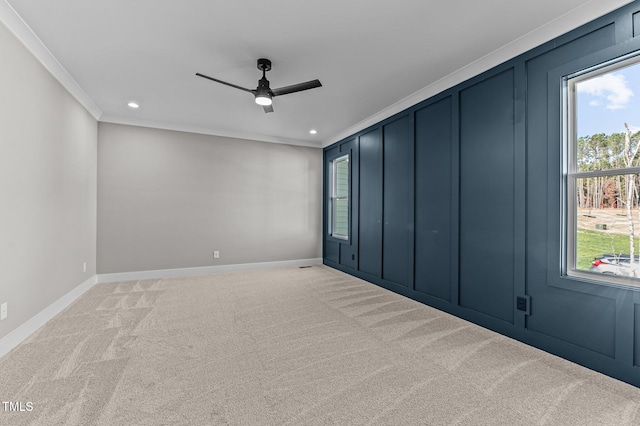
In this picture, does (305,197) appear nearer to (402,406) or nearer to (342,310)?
(342,310)

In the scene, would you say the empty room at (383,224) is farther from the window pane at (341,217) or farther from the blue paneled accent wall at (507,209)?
the window pane at (341,217)

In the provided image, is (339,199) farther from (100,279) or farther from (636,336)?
(636,336)

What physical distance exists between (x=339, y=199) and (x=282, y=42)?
3618 mm

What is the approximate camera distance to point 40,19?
2303 mm

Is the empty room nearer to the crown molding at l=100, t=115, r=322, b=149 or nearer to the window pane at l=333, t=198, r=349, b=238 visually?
the crown molding at l=100, t=115, r=322, b=149

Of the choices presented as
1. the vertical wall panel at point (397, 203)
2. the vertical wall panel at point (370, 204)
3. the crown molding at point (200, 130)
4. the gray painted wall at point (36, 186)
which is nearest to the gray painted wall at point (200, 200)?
the crown molding at point (200, 130)

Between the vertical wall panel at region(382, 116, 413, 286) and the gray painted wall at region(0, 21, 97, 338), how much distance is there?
406 cm

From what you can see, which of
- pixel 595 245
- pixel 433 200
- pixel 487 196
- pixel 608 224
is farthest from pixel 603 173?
pixel 433 200

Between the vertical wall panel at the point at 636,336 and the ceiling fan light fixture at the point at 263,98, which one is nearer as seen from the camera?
the vertical wall panel at the point at 636,336

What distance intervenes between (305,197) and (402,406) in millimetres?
4743

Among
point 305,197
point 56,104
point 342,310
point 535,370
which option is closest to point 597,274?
point 535,370

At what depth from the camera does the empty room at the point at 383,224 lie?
6.04 ft

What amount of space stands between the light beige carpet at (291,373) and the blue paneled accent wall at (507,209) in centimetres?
23

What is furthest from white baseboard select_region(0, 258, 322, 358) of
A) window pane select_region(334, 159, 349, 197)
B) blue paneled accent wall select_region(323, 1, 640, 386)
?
blue paneled accent wall select_region(323, 1, 640, 386)
